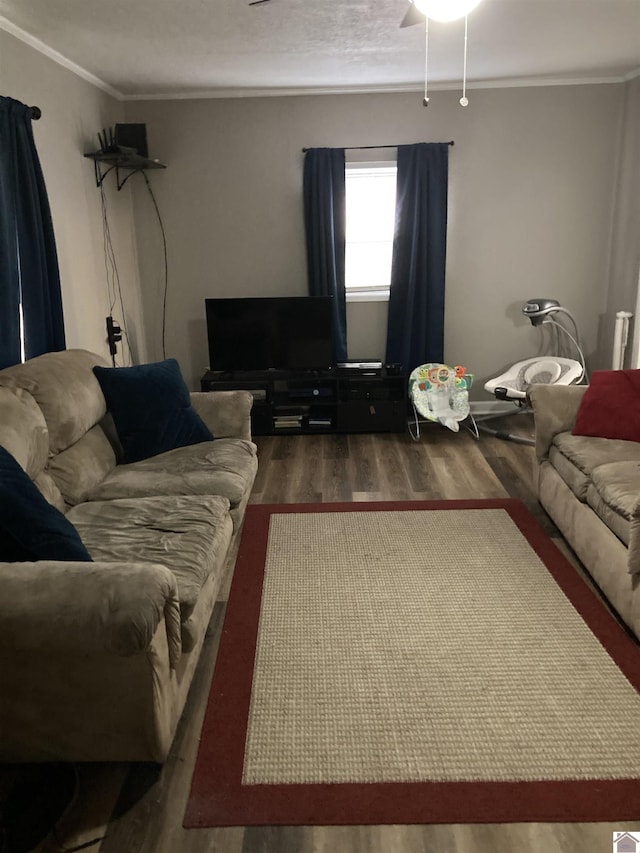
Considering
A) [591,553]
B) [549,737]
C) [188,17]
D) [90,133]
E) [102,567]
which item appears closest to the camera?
[102,567]

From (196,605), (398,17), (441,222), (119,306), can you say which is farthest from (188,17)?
(196,605)

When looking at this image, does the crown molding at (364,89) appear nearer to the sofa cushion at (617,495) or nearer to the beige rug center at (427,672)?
the sofa cushion at (617,495)

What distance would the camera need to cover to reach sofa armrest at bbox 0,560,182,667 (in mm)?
1585

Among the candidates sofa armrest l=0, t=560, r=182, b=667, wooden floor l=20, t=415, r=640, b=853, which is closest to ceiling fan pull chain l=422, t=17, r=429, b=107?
sofa armrest l=0, t=560, r=182, b=667

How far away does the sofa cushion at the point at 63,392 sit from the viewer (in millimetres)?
2641

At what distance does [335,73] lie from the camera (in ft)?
14.3

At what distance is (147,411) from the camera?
3.19 meters

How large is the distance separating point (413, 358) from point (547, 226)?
4.83 feet

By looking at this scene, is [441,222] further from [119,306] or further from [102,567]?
[102,567]

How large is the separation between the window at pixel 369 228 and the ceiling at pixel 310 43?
0.62m

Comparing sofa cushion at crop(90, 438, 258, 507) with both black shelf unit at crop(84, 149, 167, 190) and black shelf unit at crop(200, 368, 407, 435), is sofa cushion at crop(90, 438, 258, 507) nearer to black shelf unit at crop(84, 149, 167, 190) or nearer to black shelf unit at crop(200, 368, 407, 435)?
black shelf unit at crop(200, 368, 407, 435)

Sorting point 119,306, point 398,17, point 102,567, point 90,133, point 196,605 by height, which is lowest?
point 196,605

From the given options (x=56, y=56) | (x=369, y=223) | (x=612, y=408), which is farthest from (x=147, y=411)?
(x=369, y=223)

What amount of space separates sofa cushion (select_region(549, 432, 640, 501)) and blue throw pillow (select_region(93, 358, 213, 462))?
70.5 inches
